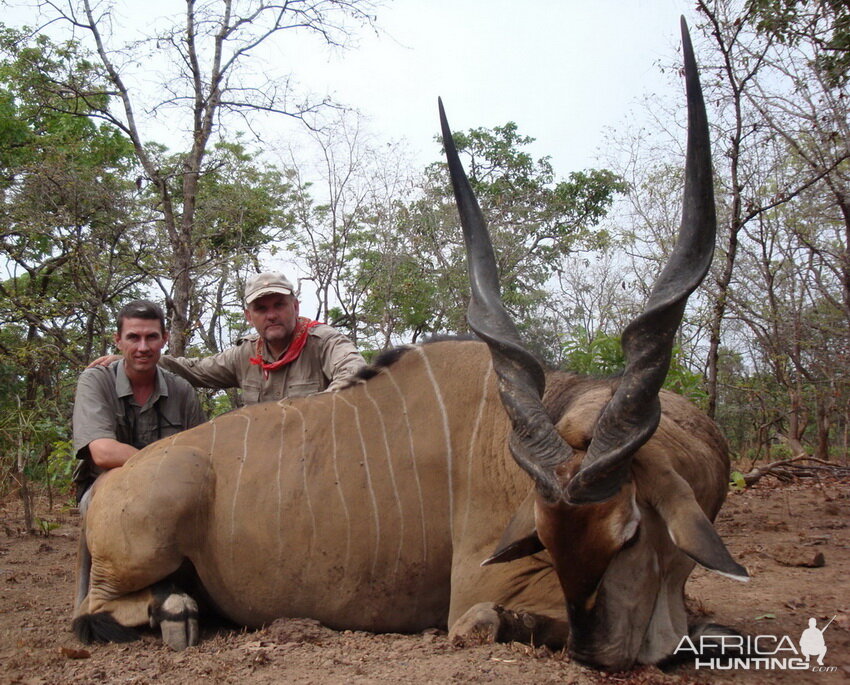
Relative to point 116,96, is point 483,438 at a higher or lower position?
lower

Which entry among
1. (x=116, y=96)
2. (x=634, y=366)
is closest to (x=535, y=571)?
(x=634, y=366)

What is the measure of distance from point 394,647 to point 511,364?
1.01 metres

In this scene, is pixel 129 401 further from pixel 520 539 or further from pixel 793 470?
pixel 793 470

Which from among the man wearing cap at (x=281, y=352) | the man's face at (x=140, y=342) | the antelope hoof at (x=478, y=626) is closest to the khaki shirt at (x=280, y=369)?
the man wearing cap at (x=281, y=352)

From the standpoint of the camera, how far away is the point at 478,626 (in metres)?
2.54

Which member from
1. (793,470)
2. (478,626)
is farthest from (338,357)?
(793,470)

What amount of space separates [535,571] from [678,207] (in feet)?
36.1

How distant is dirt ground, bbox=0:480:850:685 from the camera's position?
2221mm

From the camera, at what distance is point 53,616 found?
3600 millimetres

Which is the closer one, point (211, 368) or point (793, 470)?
point (211, 368)

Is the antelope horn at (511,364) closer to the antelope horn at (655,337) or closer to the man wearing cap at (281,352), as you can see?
the antelope horn at (655,337)

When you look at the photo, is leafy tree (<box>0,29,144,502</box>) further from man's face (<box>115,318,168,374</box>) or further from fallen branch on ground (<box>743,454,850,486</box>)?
fallen branch on ground (<box>743,454,850,486</box>)

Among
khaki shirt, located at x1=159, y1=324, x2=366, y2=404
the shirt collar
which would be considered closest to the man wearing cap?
khaki shirt, located at x1=159, y1=324, x2=366, y2=404

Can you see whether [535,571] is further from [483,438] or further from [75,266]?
[75,266]
